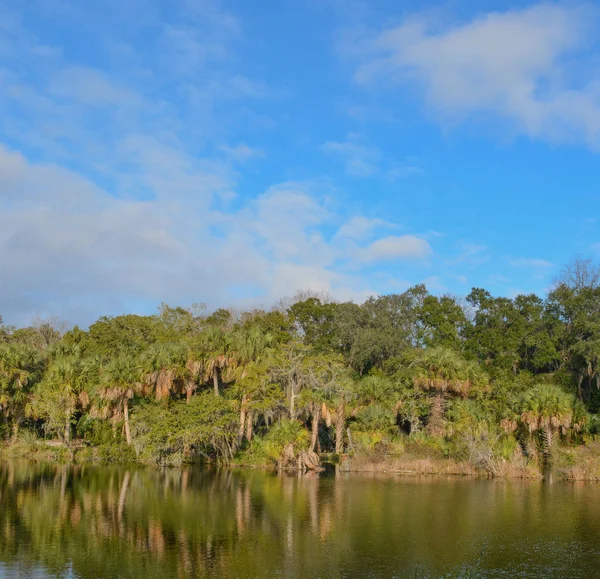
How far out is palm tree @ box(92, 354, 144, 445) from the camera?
42156 millimetres

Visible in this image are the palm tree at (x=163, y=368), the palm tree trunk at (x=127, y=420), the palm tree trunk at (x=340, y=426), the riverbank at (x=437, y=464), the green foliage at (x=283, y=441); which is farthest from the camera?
the palm tree trunk at (x=127, y=420)

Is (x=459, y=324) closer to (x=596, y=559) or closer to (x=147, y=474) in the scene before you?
(x=147, y=474)

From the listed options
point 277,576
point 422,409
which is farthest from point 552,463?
point 277,576

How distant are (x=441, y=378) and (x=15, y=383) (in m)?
31.8

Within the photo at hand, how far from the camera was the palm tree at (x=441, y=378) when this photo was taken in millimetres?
41094

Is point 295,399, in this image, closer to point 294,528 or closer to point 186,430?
point 186,430

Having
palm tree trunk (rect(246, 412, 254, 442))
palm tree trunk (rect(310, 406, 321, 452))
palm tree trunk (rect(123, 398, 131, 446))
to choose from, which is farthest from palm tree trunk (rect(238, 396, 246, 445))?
palm tree trunk (rect(123, 398, 131, 446))

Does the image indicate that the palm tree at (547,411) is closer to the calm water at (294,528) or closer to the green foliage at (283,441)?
the calm water at (294,528)

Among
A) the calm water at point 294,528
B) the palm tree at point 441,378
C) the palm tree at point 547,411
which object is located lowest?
the calm water at point 294,528

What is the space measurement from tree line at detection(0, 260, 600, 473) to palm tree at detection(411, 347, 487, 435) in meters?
0.08

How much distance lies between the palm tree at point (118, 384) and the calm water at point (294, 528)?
960cm

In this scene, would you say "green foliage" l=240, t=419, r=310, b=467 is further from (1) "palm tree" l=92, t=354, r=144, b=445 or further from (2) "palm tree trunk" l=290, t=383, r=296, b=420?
(1) "palm tree" l=92, t=354, r=144, b=445

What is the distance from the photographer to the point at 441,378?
135 ft

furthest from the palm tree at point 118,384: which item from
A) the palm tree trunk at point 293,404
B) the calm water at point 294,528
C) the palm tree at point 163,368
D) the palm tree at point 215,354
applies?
the palm tree trunk at point 293,404
